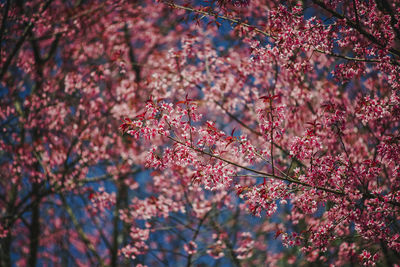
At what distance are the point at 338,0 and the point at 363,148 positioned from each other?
201 inches

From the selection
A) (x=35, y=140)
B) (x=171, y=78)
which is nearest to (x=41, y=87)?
(x=35, y=140)

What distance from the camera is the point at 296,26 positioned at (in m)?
4.14

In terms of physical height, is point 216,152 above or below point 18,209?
below

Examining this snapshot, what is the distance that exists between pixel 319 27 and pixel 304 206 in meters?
2.63

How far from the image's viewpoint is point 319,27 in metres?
4.07

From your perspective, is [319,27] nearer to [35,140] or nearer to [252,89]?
[252,89]

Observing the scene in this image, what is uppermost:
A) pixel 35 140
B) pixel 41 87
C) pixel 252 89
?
pixel 41 87

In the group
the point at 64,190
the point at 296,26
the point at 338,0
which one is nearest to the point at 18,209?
the point at 64,190

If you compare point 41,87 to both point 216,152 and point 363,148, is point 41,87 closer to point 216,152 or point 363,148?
point 216,152

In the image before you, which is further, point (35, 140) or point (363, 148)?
point (35, 140)

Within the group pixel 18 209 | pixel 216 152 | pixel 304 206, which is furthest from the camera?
pixel 18 209

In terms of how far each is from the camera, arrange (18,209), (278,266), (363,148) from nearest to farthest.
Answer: (363,148) < (18,209) < (278,266)

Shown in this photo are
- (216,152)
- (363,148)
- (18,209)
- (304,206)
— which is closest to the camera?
(216,152)

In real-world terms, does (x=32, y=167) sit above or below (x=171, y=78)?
below
